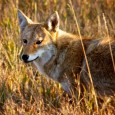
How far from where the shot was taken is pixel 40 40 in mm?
5820

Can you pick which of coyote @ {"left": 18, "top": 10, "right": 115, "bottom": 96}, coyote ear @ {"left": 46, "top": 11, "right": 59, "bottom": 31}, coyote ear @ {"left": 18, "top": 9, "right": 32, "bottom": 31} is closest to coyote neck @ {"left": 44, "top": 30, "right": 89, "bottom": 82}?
coyote @ {"left": 18, "top": 10, "right": 115, "bottom": 96}

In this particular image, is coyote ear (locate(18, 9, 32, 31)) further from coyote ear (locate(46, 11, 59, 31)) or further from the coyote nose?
the coyote nose

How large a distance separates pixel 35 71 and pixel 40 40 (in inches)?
→ 38.7

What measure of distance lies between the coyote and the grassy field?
196 millimetres

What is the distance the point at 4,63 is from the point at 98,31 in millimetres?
1978

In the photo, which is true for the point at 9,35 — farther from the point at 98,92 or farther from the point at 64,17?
the point at 98,92

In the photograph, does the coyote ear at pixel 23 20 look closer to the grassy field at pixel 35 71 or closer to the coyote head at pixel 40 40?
the coyote head at pixel 40 40

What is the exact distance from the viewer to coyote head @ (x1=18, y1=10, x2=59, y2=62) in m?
5.78

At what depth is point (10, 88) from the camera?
6090mm

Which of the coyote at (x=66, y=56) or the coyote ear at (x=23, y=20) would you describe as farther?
the coyote ear at (x=23, y=20)

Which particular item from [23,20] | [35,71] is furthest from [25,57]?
[35,71]

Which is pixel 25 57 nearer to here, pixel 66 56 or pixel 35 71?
pixel 66 56

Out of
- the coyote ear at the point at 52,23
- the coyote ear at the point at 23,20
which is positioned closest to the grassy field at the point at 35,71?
the coyote ear at the point at 52,23

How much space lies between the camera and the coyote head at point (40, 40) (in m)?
5.78
